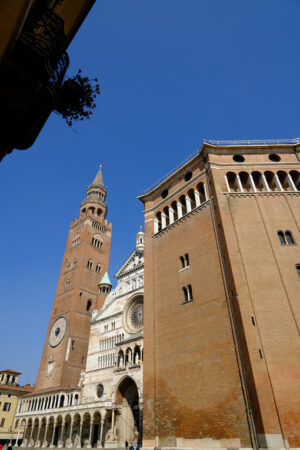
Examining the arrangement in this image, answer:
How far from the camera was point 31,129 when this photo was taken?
5988 mm

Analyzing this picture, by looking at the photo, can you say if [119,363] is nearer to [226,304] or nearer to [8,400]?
[226,304]

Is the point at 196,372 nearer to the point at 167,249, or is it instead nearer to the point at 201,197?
the point at 167,249

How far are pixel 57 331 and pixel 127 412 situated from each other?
20.8 metres

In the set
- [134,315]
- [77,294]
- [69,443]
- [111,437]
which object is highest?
[77,294]

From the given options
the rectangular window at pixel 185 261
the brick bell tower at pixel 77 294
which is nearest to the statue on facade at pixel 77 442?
the brick bell tower at pixel 77 294

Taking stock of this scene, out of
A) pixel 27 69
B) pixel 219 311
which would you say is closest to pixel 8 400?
pixel 219 311

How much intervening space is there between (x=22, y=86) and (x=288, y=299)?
1247 cm

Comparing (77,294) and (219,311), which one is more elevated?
(77,294)

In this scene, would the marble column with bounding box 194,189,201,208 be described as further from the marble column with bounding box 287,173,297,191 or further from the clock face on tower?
the clock face on tower

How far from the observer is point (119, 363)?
93.2ft

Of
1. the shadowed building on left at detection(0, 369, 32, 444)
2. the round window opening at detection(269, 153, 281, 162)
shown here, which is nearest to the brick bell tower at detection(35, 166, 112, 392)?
the shadowed building on left at detection(0, 369, 32, 444)

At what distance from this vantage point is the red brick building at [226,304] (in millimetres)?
11312

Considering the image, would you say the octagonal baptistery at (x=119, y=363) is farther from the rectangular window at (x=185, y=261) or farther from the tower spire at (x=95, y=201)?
the tower spire at (x=95, y=201)

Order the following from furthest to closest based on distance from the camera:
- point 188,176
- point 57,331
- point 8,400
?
point 8,400 < point 57,331 < point 188,176
